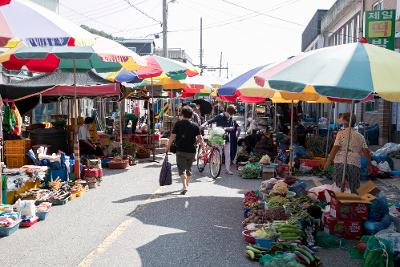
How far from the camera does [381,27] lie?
15.5m

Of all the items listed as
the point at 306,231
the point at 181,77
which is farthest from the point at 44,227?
the point at 181,77

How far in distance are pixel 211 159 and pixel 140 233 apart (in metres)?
5.21

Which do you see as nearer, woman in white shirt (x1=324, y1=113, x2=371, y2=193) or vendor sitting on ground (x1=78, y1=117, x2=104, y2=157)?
woman in white shirt (x1=324, y1=113, x2=371, y2=193)

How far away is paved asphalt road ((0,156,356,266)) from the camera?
221 inches

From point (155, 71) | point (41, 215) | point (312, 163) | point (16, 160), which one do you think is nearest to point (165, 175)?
point (41, 215)

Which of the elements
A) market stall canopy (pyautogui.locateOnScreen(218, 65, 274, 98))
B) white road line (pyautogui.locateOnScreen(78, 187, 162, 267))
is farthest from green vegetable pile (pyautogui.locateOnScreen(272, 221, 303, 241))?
market stall canopy (pyautogui.locateOnScreen(218, 65, 274, 98))

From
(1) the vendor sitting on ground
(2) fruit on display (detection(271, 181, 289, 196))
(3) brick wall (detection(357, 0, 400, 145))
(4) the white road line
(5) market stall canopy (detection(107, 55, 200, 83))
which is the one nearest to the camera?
(4) the white road line

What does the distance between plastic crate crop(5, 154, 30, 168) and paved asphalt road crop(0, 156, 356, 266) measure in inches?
83.3

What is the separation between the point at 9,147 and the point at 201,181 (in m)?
4.68

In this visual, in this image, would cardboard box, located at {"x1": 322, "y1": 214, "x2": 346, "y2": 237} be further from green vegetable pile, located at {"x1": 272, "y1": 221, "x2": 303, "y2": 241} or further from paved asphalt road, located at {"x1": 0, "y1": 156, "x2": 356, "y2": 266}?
green vegetable pile, located at {"x1": 272, "y1": 221, "x2": 303, "y2": 241}

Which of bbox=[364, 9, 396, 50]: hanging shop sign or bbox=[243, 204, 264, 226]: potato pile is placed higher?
bbox=[364, 9, 396, 50]: hanging shop sign

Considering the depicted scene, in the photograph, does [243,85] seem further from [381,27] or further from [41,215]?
[381,27]

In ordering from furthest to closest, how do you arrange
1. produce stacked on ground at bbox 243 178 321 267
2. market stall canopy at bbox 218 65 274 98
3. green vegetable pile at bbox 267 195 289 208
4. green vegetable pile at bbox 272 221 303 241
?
market stall canopy at bbox 218 65 274 98
green vegetable pile at bbox 267 195 289 208
green vegetable pile at bbox 272 221 303 241
produce stacked on ground at bbox 243 178 321 267

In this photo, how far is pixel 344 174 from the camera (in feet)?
24.4
